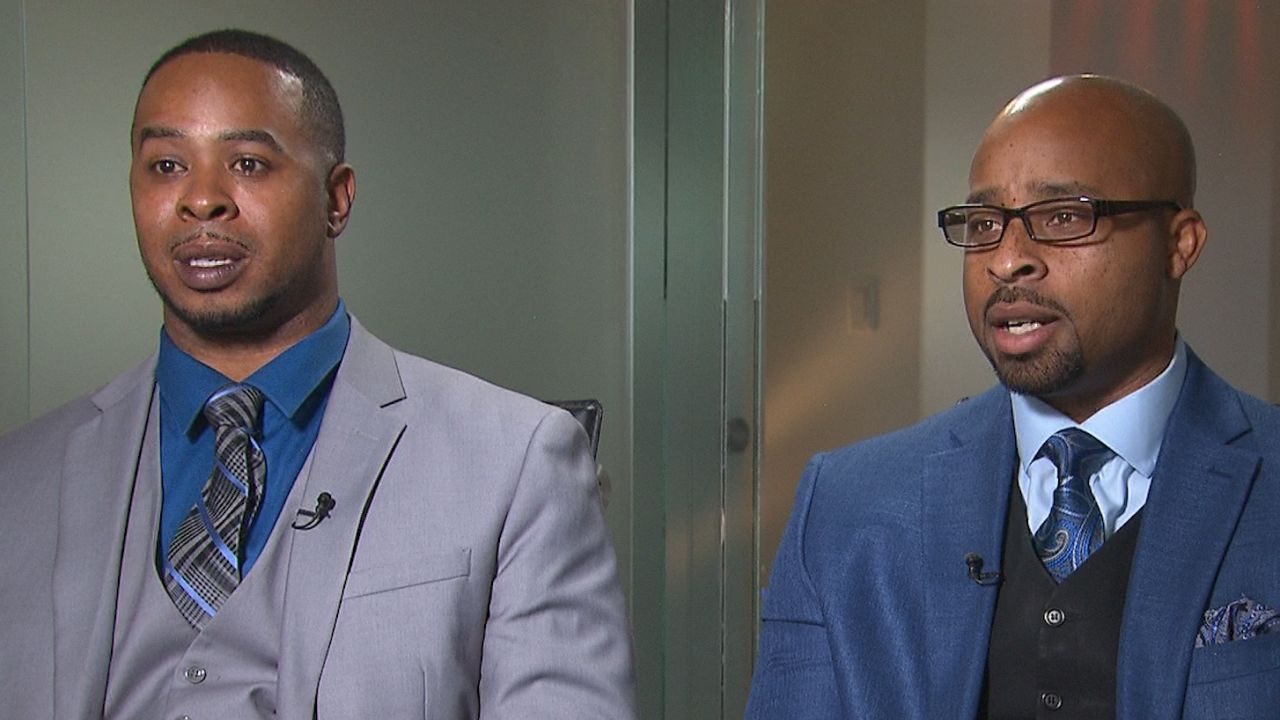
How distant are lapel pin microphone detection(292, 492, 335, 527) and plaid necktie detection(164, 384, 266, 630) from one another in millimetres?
87

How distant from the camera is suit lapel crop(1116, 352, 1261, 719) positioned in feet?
6.42

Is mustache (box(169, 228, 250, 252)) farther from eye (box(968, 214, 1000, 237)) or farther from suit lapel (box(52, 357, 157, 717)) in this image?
eye (box(968, 214, 1000, 237))

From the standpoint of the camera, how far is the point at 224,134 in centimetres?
232

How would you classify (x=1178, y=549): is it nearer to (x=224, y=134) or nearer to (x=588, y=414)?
→ (x=588, y=414)

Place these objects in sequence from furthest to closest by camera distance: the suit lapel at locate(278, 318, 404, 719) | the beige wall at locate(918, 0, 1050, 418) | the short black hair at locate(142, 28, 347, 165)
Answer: the beige wall at locate(918, 0, 1050, 418)
the short black hair at locate(142, 28, 347, 165)
the suit lapel at locate(278, 318, 404, 719)

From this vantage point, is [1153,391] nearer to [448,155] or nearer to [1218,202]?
[1218,202]

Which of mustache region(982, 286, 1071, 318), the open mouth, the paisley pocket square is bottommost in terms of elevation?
the paisley pocket square

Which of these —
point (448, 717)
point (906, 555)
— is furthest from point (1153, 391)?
point (448, 717)

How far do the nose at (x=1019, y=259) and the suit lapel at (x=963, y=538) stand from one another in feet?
0.79

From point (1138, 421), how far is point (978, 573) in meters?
0.30

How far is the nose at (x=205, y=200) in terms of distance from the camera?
7.47 ft

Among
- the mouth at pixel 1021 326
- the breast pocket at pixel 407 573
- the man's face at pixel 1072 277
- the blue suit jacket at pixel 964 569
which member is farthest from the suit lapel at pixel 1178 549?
the breast pocket at pixel 407 573

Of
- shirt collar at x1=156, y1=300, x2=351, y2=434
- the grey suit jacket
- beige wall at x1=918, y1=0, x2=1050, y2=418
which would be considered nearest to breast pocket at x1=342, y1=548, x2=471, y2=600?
the grey suit jacket

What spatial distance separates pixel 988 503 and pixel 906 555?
0.43 feet
